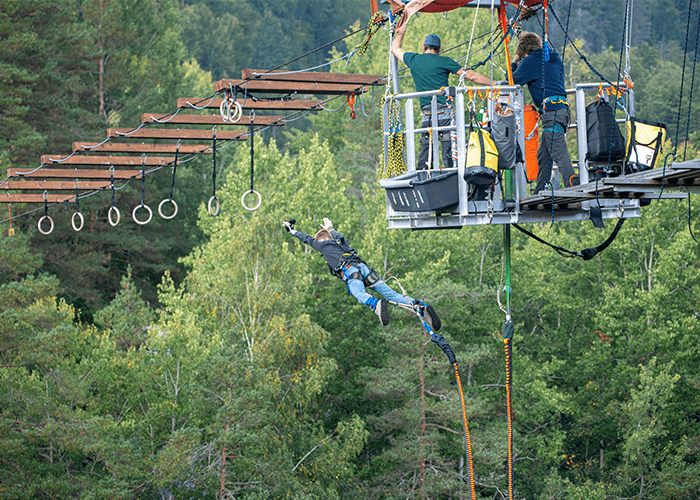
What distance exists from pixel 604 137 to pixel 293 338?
14.8 m

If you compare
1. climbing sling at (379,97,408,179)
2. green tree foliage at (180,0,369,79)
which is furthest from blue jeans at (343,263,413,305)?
green tree foliage at (180,0,369,79)

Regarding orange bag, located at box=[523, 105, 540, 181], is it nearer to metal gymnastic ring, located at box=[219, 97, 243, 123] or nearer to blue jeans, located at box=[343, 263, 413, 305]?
blue jeans, located at box=[343, 263, 413, 305]

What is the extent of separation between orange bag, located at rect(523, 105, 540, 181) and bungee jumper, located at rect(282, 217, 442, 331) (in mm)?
1729

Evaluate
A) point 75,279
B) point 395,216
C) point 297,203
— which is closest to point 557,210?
point 395,216

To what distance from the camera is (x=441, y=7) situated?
907 centimetres

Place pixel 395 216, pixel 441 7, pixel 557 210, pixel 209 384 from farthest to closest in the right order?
pixel 209 384 < pixel 441 7 < pixel 395 216 < pixel 557 210

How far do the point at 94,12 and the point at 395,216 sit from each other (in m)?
27.4

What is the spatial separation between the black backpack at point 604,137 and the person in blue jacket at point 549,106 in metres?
0.45

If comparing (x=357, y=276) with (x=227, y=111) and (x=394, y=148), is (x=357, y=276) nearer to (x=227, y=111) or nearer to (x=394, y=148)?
(x=394, y=148)

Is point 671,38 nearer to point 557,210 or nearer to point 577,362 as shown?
point 577,362

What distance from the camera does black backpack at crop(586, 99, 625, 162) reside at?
7320 mm

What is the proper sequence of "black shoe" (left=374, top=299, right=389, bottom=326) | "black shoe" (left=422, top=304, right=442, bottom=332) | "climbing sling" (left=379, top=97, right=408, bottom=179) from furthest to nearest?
"black shoe" (left=374, top=299, right=389, bottom=326), "climbing sling" (left=379, top=97, right=408, bottom=179), "black shoe" (left=422, top=304, right=442, bottom=332)

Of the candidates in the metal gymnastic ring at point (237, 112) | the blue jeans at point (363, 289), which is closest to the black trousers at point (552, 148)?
the blue jeans at point (363, 289)

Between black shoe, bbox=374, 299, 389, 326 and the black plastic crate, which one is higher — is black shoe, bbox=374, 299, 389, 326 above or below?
below
